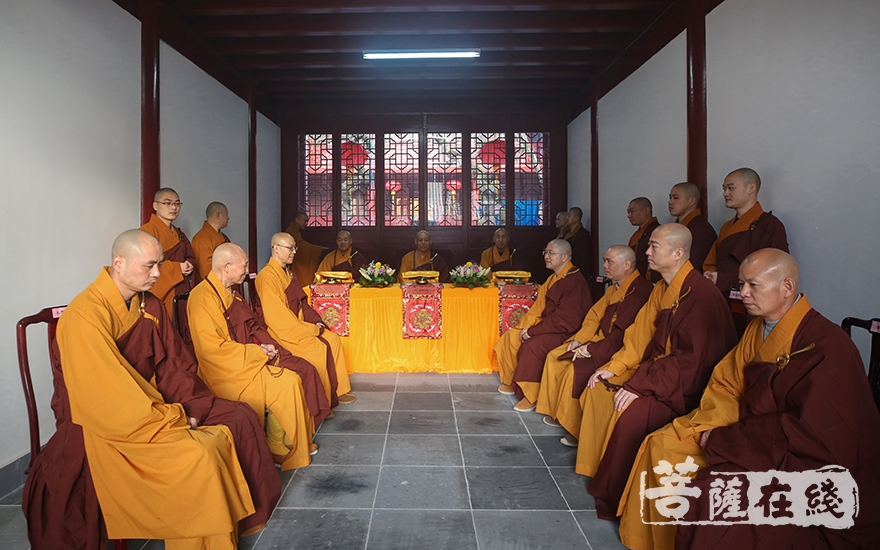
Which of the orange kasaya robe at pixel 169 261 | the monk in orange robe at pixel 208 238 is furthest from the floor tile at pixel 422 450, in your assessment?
the monk in orange robe at pixel 208 238

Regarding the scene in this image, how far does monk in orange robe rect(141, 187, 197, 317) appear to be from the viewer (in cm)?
416

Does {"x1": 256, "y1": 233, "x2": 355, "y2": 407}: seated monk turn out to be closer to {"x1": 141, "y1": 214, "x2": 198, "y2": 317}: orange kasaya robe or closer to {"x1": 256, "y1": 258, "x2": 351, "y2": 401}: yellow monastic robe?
{"x1": 256, "y1": 258, "x2": 351, "y2": 401}: yellow monastic robe

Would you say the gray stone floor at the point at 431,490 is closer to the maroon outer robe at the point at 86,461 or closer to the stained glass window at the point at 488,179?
the maroon outer robe at the point at 86,461

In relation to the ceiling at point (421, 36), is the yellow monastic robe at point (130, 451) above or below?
below

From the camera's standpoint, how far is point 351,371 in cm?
518

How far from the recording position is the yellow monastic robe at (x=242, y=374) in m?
2.93

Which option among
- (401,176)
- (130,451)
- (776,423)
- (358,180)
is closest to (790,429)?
(776,423)

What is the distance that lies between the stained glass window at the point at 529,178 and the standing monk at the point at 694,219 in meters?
4.40

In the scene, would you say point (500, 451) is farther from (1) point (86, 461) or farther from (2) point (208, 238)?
(2) point (208, 238)

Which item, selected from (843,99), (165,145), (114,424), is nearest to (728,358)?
(843,99)

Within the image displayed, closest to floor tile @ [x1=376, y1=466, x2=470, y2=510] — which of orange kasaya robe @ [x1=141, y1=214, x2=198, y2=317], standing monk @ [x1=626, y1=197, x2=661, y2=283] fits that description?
orange kasaya robe @ [x1=141, y1=214, x2=198, y2=317]

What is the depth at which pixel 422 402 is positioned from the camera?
14.0ft

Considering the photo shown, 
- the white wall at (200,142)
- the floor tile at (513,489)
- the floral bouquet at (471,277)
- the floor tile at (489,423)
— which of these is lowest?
the floor tile at (513,489)

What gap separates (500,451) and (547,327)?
128 centimetres
